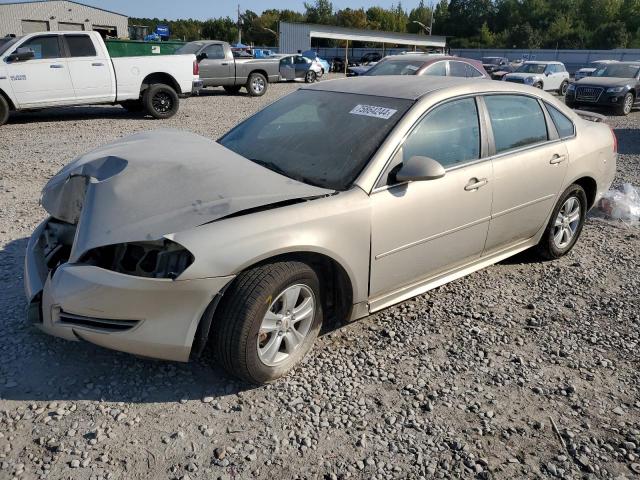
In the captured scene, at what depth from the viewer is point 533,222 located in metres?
4.29

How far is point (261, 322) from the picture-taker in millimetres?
2740

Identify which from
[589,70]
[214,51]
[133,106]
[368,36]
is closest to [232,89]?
[214,51]

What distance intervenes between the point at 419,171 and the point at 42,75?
392 inches

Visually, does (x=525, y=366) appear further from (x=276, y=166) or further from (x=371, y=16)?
(x=371, y=16)

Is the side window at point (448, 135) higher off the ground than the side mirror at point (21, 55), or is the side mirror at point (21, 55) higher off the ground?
the side mirror at point (21, 55)

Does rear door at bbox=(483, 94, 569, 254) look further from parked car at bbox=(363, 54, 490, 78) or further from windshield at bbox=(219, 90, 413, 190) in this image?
parked car at bbox=(363, 54, 490, 78)

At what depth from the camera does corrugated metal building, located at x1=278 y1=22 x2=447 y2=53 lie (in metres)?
43.3

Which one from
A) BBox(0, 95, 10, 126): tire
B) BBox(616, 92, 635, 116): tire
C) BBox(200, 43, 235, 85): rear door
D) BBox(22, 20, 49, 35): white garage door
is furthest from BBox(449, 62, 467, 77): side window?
BBox(22, 20, 49, 35): white garage door

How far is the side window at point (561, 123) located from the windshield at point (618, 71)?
1513 centimetres

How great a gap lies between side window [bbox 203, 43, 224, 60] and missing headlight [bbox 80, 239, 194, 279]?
50.7 feet

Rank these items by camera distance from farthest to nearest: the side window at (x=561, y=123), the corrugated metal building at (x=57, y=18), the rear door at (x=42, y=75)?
the corrugated metal building at (x=57, y=18), the rear door at (x=42, y=75), the side window at (x=561, y=123)

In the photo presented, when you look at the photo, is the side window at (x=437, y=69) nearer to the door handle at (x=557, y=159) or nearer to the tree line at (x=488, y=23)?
the door handle at (x=557, y=159)

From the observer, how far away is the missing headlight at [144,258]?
2570 mm

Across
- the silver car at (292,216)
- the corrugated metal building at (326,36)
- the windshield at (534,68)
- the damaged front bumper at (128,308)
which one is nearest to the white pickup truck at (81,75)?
the silver car at (292,216)
